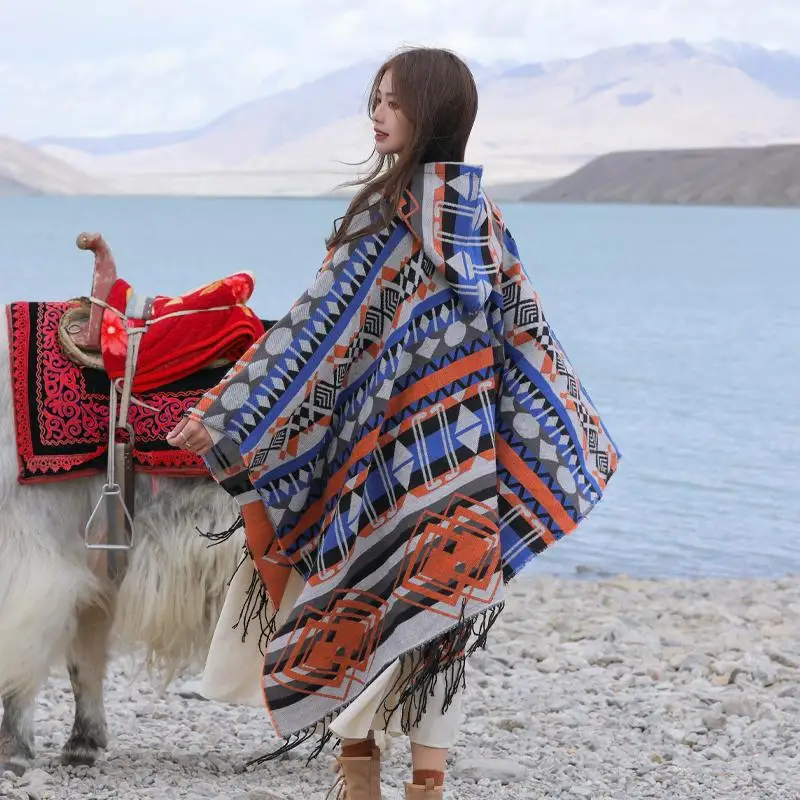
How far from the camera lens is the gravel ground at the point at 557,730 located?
319cm

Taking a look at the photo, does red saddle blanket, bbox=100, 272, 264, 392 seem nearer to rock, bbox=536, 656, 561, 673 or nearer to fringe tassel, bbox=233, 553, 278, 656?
fringe tassel, bbox=233, 553, 278, 656

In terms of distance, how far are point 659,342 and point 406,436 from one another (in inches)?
739

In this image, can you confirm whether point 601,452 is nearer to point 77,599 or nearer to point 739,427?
point 77,599

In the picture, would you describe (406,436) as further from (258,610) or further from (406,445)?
(258,610)

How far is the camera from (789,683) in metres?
4.11

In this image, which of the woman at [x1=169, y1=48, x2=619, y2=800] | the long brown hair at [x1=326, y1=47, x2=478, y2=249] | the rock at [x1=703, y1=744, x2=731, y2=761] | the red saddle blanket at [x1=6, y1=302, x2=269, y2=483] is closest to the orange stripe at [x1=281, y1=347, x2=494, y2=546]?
the woman at [x1=169, y1=48, x2=619, y2=800]

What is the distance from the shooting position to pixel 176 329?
3.10 meters

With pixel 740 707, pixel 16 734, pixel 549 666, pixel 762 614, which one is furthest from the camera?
pixel 762 614

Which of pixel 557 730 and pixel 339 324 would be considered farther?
pixel 557 730

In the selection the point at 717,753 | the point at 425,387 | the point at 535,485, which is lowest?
the point at 717,753

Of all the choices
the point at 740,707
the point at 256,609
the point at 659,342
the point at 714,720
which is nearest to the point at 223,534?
the point at 256,609

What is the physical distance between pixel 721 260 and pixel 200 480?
4416cm

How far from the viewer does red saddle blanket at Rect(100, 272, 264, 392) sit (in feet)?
10.0

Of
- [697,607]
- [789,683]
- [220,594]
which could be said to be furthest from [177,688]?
[697,607]
